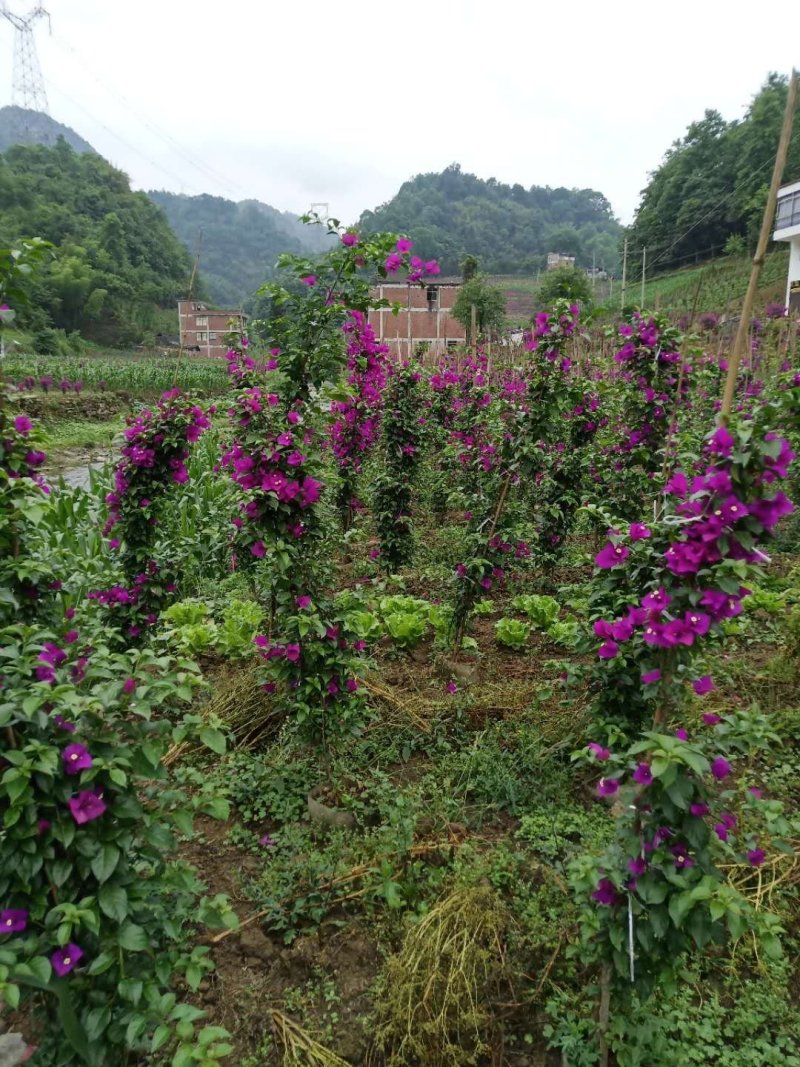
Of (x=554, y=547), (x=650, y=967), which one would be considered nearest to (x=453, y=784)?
(x=650, y=967)

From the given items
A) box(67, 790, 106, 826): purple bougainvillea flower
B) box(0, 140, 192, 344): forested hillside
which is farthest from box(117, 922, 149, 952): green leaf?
box(0, 140, 192, 344): forested hillside

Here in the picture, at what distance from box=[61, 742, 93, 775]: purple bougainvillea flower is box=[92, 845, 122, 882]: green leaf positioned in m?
0.18

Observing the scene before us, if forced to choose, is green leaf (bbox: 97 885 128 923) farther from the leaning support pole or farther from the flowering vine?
the flowering vine

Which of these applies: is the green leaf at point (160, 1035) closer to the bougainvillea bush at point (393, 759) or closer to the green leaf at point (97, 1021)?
the bougainvillea bush at point (393, 759)

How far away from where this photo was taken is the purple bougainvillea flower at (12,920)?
1296mm

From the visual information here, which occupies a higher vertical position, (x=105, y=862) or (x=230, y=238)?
(x=230, y=238)

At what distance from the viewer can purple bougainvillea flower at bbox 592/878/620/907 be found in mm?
1605

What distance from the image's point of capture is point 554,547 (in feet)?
17.0

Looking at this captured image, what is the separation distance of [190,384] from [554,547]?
19033mm

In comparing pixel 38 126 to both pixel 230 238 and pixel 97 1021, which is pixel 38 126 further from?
pixel 97 1021

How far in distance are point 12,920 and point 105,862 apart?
0.21 m

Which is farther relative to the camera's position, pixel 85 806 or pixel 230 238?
pixel 230 238

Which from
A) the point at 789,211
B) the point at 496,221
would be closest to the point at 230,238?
the point at 496,221

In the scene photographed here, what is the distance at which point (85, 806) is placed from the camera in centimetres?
133
